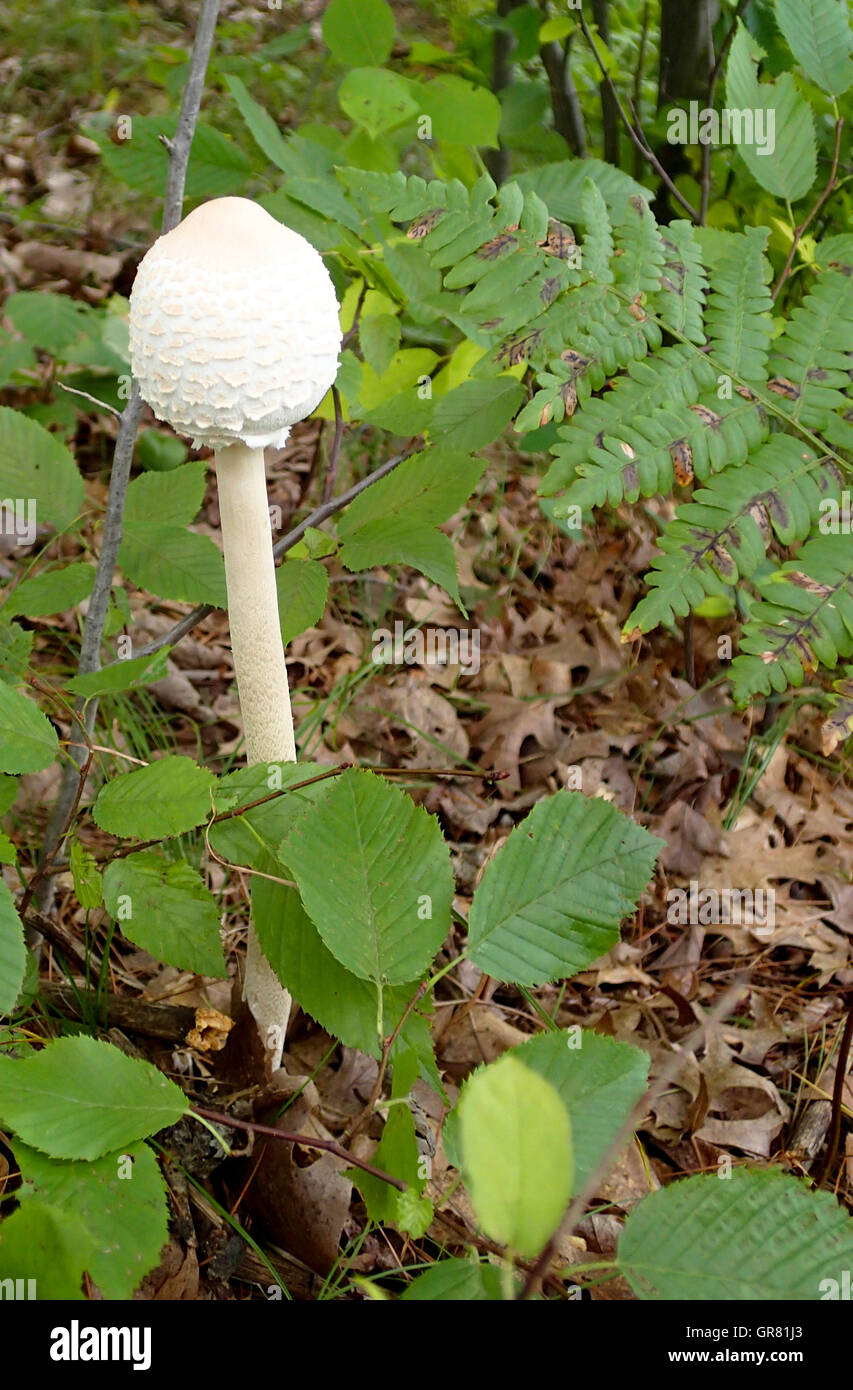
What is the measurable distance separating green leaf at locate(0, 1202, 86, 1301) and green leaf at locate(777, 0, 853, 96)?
2.52 meters

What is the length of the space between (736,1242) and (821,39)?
7.70 ft

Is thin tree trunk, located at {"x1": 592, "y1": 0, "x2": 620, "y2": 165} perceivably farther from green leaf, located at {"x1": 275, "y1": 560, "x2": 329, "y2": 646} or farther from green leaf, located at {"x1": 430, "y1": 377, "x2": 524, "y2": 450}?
green leaf, located at {"x1": 275, "y1": 560, "x2": 329, "y2": 646}

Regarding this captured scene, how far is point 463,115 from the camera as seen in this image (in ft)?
8.18

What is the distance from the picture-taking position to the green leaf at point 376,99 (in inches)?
98.8

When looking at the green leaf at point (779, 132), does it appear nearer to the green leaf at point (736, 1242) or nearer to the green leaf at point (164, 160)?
the green leaf at point (164, 160)

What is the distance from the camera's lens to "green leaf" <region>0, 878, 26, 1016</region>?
1.49m

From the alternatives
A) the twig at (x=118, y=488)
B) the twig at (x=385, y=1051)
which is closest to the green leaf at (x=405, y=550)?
the twig at (x=118, y=488)

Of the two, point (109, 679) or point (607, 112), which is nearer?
point (109, 679)

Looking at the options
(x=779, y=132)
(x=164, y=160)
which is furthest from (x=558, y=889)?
(x=164, y=160)

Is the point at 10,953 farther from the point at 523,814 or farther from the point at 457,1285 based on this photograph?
the point at 523,814

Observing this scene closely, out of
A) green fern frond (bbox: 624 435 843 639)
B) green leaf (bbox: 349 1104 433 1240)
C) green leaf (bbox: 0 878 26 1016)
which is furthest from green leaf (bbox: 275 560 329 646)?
green leaf (bbox: 349 1104 433 1240)

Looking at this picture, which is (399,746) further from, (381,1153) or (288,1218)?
(381,1153)

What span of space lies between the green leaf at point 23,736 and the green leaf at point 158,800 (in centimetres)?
12

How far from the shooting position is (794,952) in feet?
9.37
